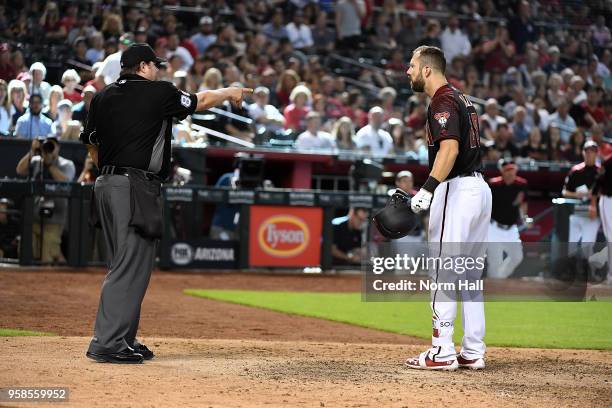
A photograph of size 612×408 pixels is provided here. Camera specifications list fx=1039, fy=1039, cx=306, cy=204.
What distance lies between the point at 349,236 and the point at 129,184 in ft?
37.0

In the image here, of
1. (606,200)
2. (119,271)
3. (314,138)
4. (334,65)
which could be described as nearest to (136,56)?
(119,271)

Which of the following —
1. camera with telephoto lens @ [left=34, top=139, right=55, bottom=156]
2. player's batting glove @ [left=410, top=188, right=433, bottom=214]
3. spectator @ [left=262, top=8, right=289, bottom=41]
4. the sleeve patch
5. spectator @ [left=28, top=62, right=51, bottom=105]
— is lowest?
player's batting glove @ [left=410, top=188, right=433, bottom=214]

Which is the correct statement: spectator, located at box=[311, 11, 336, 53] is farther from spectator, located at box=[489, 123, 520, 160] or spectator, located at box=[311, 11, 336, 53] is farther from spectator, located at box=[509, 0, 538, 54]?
spectator, located at box=[509, 0, 538, 54]

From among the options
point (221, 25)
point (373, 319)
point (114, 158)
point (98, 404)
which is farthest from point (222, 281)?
point (98, 404)

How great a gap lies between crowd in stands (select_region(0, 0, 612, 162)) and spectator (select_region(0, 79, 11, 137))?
2 centimetres

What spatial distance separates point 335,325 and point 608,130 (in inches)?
584

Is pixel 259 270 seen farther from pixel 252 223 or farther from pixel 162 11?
pixel 162 11

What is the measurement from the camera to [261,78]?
21.2m

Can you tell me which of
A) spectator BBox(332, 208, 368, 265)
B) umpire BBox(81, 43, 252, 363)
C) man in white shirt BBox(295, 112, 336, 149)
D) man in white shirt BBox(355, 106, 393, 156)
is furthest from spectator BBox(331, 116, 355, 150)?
umpire BBox(81, 43, 252, 363)

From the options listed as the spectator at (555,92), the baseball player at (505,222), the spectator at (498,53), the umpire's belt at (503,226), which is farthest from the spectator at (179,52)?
the spectator at (555,92)

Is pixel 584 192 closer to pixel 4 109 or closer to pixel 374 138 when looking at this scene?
pixel 374 138

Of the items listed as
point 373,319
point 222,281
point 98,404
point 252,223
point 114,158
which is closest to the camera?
point 98,404

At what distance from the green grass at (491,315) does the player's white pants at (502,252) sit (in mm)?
2406

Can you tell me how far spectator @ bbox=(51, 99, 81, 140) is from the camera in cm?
1686
